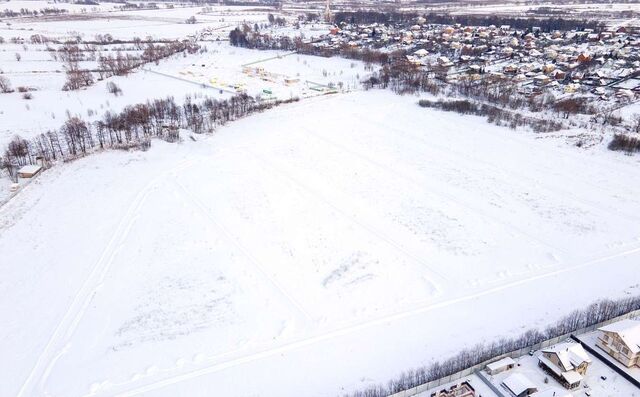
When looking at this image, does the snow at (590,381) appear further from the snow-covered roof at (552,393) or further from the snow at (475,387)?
the snow at (475,387)

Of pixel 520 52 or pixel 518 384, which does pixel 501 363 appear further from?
pixel 520 52

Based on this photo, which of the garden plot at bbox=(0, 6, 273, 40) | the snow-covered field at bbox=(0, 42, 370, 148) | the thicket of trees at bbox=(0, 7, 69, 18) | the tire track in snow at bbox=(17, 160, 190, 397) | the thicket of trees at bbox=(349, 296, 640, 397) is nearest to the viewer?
the thicket of trees at bbox=(349, 296, 640, 397)

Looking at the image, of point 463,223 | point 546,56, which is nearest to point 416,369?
point 463,223

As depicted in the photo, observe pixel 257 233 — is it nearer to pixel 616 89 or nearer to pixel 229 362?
pixel 229 362

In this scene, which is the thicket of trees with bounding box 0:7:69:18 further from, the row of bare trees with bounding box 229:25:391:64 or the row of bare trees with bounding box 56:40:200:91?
the row of bare trees with bounding box 229:25:391:64

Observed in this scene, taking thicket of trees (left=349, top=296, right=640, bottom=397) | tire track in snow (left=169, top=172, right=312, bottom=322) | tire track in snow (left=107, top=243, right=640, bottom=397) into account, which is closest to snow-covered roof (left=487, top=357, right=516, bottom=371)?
thicket of trees (left=349, top=296, right=640, bottom=397)
